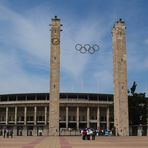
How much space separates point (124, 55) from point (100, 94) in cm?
3593

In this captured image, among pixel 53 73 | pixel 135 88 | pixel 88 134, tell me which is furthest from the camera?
pixel 135 88

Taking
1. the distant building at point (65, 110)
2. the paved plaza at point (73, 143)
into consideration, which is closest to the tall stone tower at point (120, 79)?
the distant building at point (65, 110)

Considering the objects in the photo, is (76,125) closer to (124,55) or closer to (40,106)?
(40,106)

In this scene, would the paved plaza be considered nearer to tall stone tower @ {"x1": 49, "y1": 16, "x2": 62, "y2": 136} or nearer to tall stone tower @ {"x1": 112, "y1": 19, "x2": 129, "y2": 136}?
tall stone tower @ {"x1": 49, "y1": 16, "x2": 62, "y2": 136}

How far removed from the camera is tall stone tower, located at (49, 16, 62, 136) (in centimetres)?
7769

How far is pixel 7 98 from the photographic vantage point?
387 feet

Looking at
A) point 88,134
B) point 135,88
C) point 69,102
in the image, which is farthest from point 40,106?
point 88,134

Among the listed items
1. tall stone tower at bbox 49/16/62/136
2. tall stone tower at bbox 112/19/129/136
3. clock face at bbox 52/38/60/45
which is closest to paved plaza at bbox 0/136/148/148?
tall stone tower at bbox 49/16/62/136

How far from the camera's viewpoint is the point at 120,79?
267 feet

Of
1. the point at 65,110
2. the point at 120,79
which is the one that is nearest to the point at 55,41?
the point at 120,79

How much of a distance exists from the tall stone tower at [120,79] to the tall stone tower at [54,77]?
1280cm

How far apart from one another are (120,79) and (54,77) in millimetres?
14290

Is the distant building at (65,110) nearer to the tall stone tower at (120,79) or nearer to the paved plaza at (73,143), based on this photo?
the tall stone tower at (120,79)

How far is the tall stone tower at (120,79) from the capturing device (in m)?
79.1
